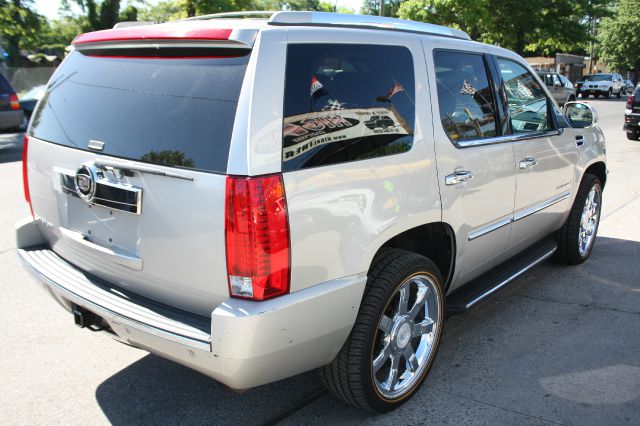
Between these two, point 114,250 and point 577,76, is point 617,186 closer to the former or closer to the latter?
point 114,250

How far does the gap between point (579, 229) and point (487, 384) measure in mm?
2390

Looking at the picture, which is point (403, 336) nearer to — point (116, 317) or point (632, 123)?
point (116, 317)

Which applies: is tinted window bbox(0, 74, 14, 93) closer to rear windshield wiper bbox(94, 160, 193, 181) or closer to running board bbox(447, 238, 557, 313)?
rear windshield wiper bbox(94, 160, 193, 181)

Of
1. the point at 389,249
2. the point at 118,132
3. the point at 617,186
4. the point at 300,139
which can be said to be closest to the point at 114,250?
the point at 118,132

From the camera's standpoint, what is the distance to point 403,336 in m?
3.06

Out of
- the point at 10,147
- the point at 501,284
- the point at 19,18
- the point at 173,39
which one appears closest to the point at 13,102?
the point at 10,147

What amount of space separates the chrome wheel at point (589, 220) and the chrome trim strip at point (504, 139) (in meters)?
1.13

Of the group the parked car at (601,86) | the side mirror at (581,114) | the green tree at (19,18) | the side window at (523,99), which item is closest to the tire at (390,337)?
the side window at (523,99)

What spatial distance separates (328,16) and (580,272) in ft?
11.9

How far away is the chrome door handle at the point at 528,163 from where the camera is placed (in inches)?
154

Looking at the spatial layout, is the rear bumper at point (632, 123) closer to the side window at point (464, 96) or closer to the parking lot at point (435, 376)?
the parking lot at point (435, 376)

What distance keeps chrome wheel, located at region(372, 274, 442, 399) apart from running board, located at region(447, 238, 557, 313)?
23cm

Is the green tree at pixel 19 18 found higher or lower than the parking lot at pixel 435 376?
higher

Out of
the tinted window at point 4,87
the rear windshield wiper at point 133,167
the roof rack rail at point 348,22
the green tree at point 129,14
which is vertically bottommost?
the rear windshield wiper at point 133,167
